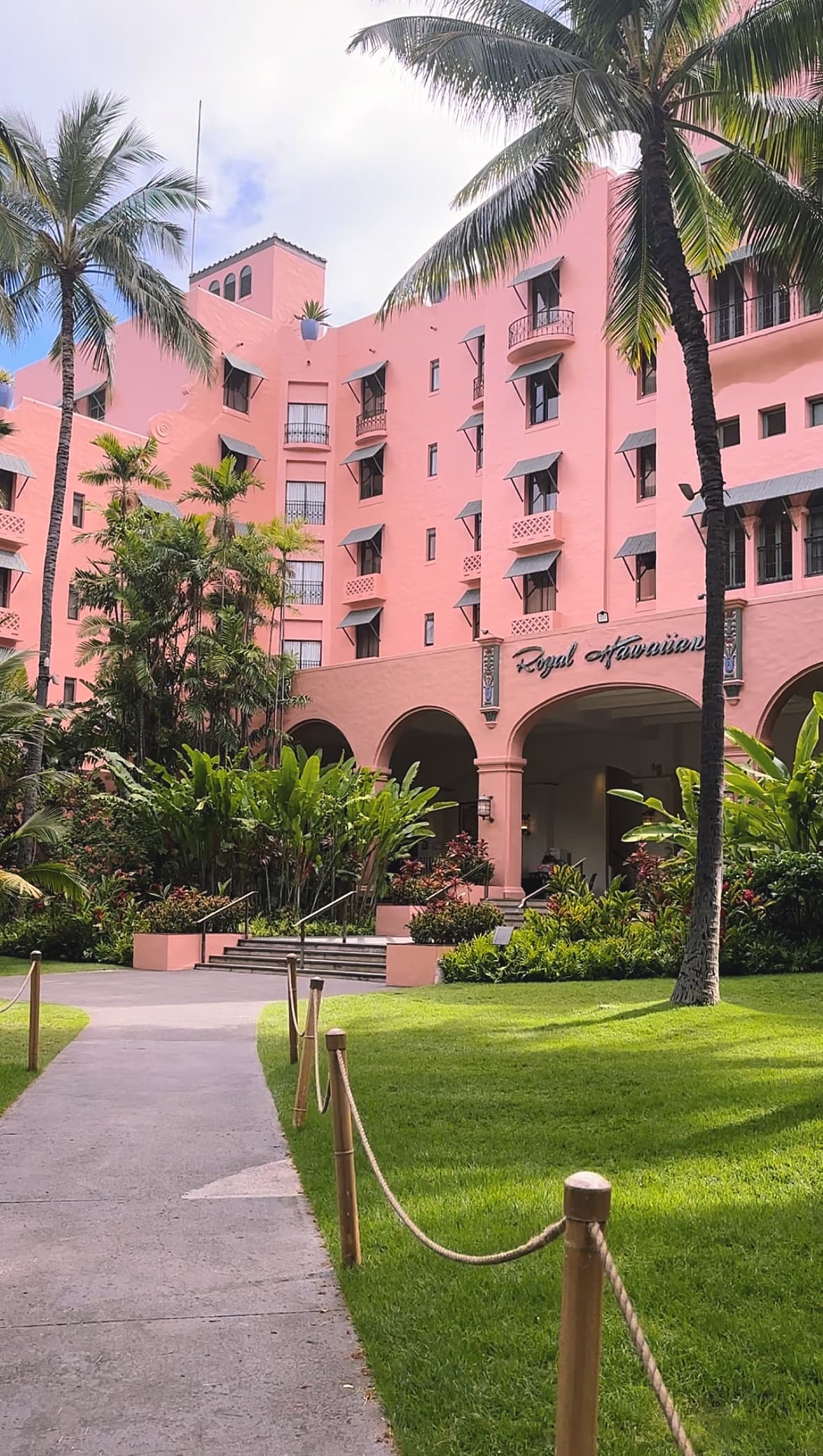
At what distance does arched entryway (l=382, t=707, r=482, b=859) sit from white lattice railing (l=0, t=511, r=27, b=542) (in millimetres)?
11179

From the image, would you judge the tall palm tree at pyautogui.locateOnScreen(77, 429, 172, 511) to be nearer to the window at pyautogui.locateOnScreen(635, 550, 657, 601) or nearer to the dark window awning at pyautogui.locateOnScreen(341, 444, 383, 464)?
the dark window awning at pyautogui.locateOnScreen(341, 444, 383, 464)

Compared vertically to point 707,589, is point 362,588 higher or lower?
higher

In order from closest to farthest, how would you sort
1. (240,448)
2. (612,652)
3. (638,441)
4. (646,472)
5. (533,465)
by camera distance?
(612,652) < (638,441) < (646,472) < (533,465) < (240,448)

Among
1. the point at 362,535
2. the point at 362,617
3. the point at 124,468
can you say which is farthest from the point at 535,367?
the point at 124,468

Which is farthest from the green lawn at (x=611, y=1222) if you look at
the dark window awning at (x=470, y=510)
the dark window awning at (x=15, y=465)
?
the dark window awning at (x=470, y=510)

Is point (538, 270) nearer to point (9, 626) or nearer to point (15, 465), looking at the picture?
point (15, 465)

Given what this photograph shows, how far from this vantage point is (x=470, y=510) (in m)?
32.0

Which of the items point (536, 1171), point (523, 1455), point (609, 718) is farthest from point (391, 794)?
point (523, 1455)

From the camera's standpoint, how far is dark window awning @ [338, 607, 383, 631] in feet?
113

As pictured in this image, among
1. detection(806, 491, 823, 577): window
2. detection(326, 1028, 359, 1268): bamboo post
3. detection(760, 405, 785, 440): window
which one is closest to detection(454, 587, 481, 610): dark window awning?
detection(760, 405, 785, 440): window

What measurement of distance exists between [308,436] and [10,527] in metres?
10.6

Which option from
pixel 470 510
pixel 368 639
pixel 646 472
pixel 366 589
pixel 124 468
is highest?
pixel 470 510

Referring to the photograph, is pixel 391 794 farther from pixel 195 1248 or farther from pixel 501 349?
pixel 195 1248

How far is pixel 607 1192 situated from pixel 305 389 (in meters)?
36.7
